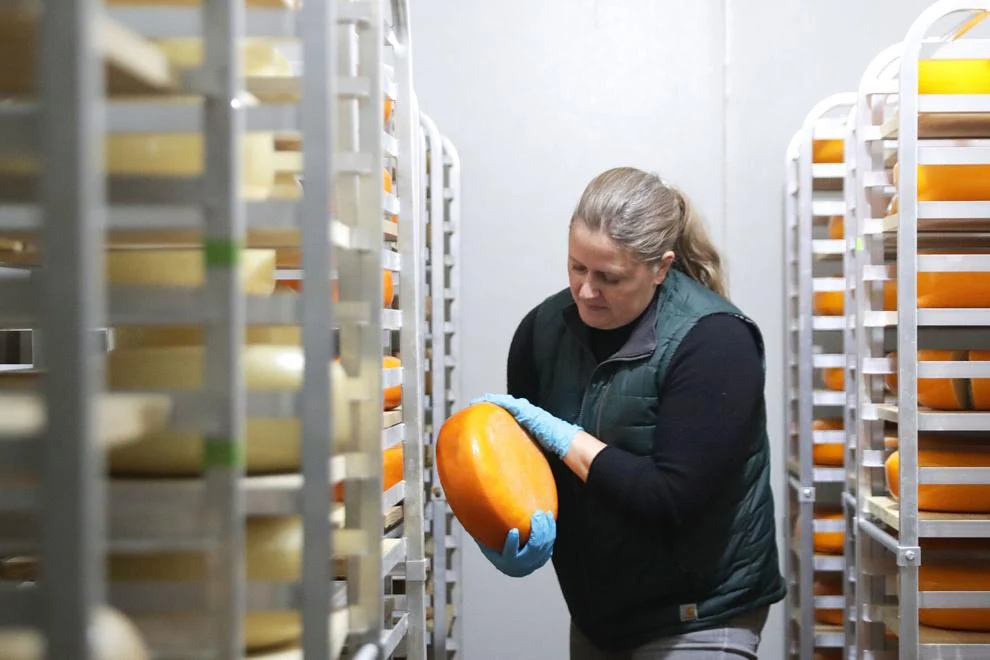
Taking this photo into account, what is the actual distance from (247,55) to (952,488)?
1.93m

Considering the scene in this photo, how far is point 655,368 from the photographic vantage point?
6.81 feet

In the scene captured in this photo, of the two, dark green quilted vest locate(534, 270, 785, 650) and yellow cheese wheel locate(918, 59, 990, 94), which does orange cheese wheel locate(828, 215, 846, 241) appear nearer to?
yellow cheese wheel locate(918, 59, 990, 94)

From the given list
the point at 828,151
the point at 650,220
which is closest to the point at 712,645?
the point at 650,220

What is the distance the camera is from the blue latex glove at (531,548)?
1966 mm

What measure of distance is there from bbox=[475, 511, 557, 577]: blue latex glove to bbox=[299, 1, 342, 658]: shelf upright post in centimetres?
94

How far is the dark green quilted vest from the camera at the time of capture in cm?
206

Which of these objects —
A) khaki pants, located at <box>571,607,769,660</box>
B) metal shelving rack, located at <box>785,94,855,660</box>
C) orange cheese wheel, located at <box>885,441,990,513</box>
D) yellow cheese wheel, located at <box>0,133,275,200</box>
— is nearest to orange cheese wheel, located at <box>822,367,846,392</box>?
metal shelving rack, located at <box>785,94,855,660</box>

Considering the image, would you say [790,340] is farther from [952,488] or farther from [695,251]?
[695,251]

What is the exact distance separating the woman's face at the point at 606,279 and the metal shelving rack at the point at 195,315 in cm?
86

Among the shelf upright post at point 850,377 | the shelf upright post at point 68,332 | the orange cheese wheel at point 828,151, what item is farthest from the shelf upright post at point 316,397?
the orange cheese wheel at point 828,151

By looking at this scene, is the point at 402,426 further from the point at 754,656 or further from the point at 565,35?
the point at 565,35

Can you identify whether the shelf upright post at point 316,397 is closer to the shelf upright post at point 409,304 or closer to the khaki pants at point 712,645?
the shelf upright post at point 409,304

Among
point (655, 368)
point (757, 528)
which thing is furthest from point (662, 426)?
point (757, 528)

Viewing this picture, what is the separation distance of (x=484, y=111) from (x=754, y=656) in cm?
250
